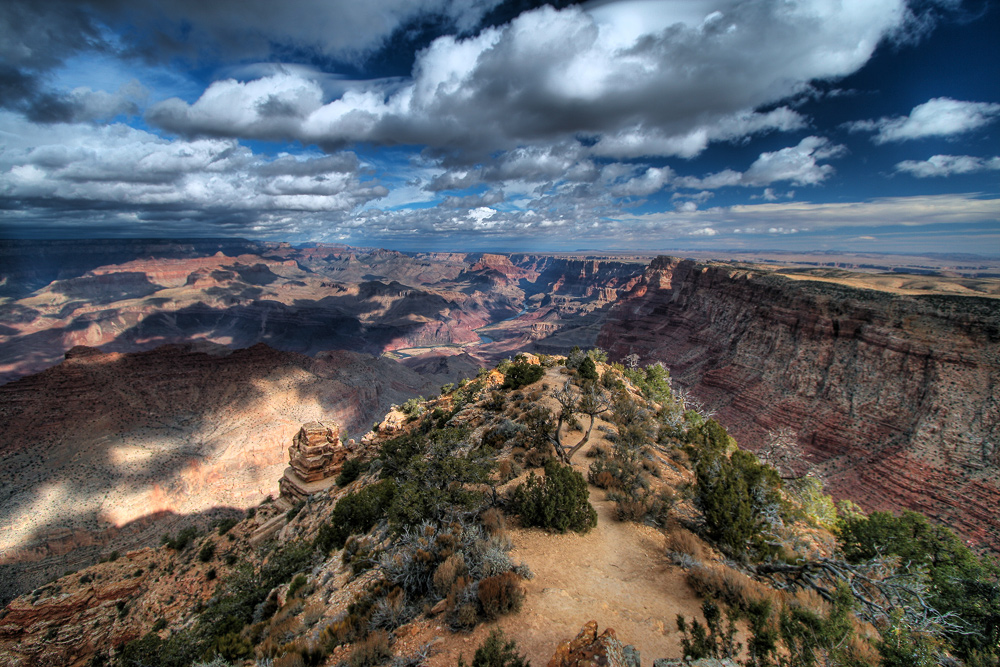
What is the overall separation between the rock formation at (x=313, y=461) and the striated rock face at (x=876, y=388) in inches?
1464

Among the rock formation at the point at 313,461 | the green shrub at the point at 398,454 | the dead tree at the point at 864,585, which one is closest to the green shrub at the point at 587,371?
the green shrub at the point at 398,454

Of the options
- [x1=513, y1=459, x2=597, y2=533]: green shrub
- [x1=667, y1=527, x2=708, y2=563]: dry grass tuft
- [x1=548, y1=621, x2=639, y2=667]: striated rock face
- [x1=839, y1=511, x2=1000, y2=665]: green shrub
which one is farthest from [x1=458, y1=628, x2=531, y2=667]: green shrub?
[x1=839, y1=511, x2=1000, y2=665]: green shrub

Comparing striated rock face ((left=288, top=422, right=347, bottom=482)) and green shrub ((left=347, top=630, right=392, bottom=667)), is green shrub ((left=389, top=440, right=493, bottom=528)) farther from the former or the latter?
striated rock face ((left=288, top=422, right=347, bottom=482))

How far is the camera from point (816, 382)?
117ft

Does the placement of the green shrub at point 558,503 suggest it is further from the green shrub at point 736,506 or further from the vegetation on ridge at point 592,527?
the green shrub at point 736,506

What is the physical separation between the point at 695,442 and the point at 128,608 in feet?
88.0

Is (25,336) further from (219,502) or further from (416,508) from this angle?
(416,508)

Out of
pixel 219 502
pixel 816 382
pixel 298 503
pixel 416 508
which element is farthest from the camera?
pixel 219 502

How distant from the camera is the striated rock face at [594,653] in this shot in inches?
174

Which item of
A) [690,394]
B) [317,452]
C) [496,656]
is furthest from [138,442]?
[690,394]

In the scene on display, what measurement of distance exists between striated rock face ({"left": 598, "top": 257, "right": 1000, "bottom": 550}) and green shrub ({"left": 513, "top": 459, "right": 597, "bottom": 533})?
2937 centimetres

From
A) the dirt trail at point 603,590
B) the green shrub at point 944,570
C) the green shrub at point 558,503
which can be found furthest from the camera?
the green shrub at point 558,503

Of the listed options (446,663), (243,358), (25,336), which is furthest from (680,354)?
(25,336)

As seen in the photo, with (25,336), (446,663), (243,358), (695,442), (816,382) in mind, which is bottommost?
(25,336)
